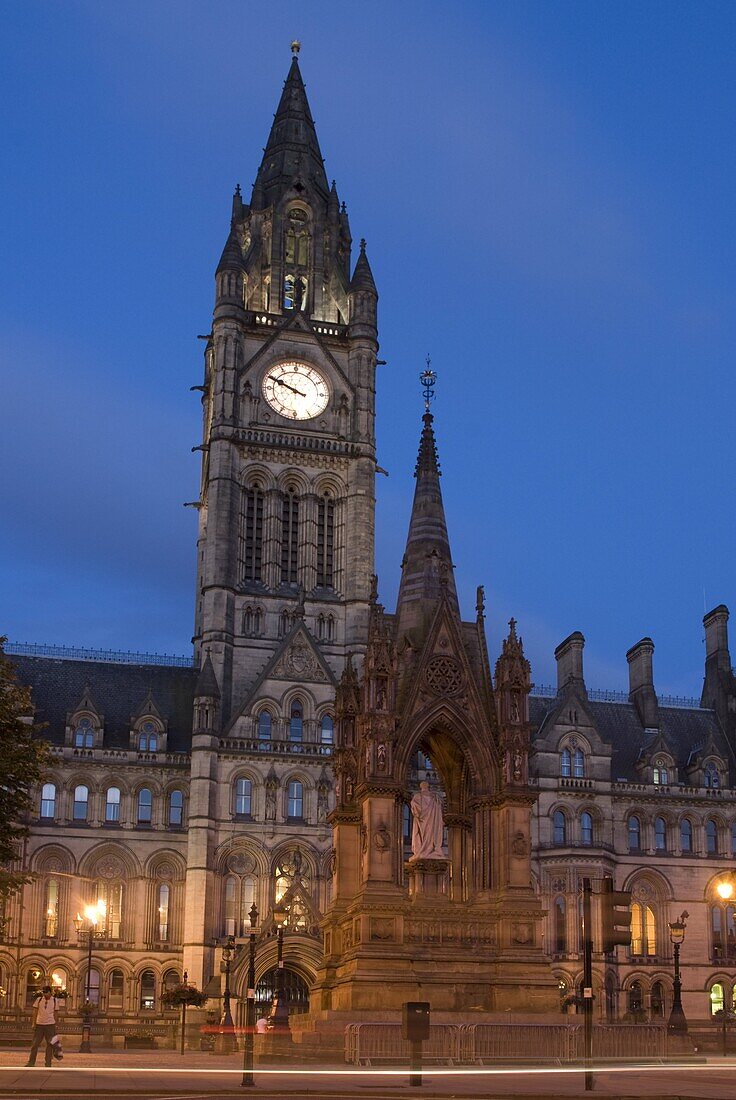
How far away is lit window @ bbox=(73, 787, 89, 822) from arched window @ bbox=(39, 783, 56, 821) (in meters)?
1.16

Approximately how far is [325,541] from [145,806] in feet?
64.6

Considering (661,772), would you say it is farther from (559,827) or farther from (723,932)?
(723,932)

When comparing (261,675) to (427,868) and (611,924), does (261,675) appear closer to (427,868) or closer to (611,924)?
(427,868)

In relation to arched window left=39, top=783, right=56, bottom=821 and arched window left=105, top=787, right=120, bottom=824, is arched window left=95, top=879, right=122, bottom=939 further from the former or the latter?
arched window left=39, top=783, right=56, bottom=821

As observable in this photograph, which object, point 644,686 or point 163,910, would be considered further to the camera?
point 644,686

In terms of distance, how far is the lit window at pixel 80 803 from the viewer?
77500mm

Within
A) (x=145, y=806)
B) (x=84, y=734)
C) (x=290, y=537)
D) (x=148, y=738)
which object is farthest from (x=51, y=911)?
(x=290, y=537)

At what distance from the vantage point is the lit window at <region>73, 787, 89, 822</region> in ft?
254

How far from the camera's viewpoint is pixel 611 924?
24.8 meters

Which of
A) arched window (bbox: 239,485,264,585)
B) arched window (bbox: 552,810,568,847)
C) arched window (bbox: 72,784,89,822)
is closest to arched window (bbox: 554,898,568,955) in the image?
arched window (bbox: 552,810,568,847)

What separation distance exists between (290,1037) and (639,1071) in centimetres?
908

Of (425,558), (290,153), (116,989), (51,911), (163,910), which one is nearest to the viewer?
(425,558)

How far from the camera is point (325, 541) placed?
87.8 meters

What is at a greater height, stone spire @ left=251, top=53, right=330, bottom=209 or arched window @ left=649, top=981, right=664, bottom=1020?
stone spire @ left=251, top=53, right=330, bottom=209
